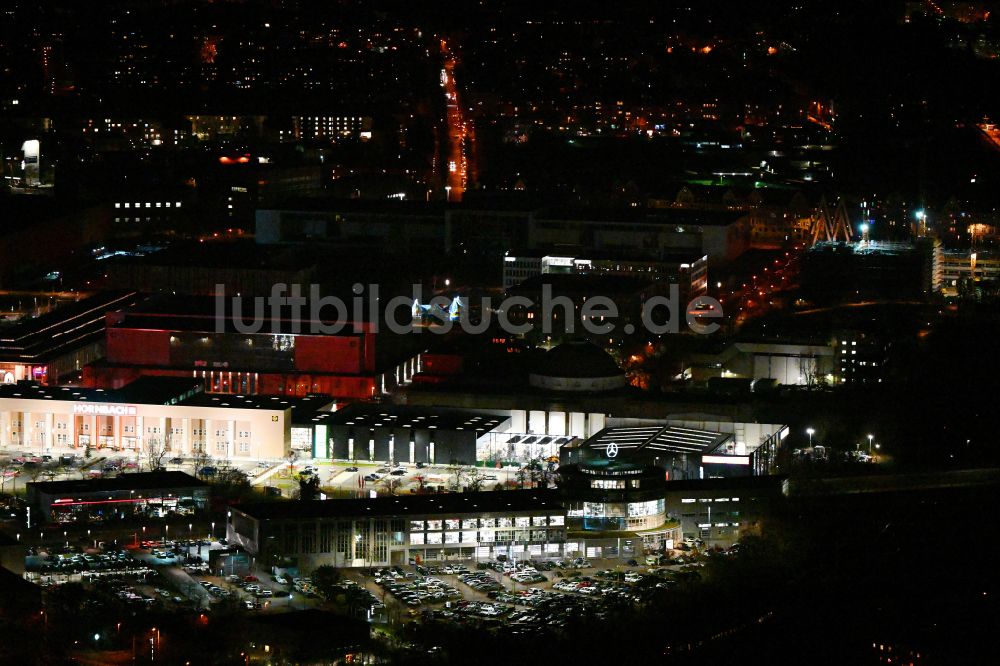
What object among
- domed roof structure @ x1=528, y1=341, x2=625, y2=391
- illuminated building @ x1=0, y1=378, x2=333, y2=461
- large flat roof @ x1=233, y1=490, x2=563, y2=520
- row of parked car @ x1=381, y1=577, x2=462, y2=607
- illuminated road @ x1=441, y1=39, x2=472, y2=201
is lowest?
row of parked car @ x1=381, y1=577, x2=462, y2=607

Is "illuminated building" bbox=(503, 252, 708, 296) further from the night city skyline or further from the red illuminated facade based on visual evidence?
the red illuminated facade

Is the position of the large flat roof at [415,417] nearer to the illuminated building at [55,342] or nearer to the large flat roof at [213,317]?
the large flat roof at [213,317]

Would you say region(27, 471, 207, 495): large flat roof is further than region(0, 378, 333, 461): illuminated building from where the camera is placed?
No

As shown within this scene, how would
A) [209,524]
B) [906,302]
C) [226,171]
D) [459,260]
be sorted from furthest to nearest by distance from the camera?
[226,171] → [459,260] → [906,302] → [209,524]

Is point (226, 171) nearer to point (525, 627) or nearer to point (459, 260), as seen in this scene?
point (459, 260)

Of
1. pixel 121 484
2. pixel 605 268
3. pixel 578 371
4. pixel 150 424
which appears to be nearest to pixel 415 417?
pixel 578 371

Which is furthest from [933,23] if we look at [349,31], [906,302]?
[906,302]

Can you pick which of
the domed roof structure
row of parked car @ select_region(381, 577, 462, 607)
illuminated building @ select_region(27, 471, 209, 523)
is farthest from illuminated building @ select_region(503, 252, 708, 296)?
row of parked car @ select_region(381, 577, 462, 607)

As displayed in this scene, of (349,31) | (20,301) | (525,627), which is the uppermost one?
(349,31)
